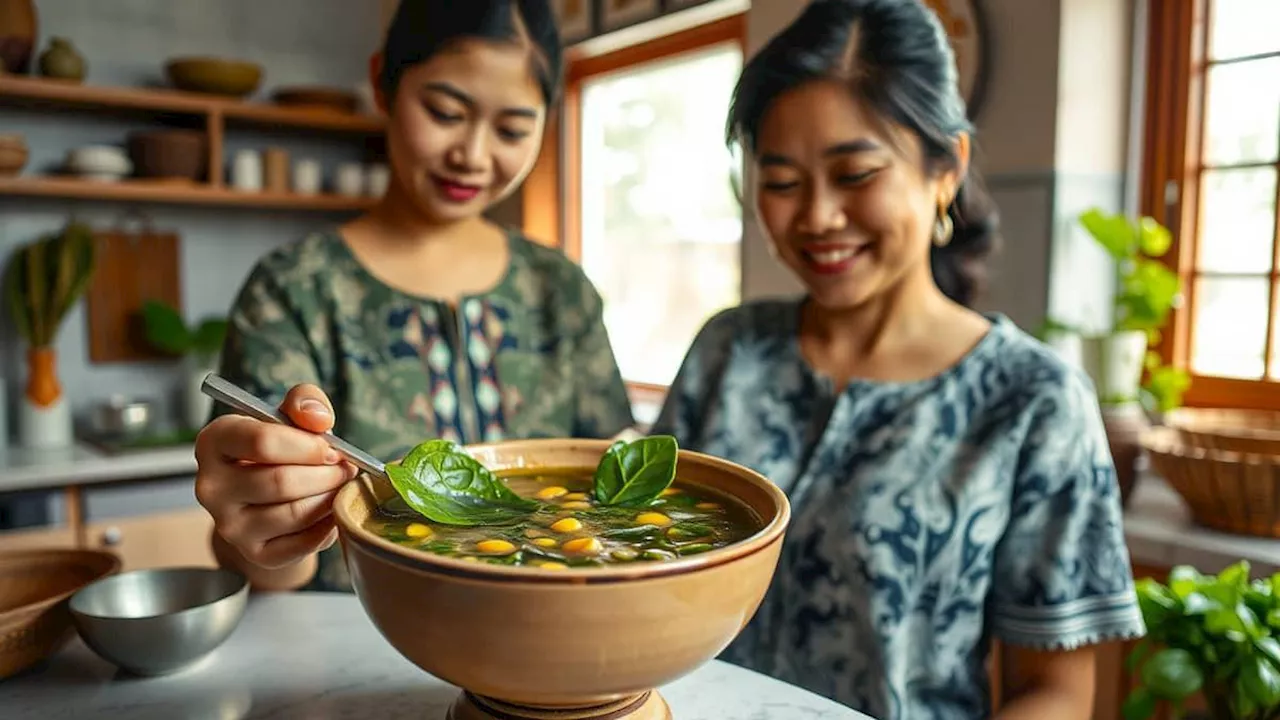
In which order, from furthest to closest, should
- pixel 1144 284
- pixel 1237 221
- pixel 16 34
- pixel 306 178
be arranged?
pixel 306 178, pixel 16 34, pixel 1237 221, pixel 1144 284

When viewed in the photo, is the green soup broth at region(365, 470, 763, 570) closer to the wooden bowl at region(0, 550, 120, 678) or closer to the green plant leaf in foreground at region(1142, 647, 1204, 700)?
the wooden bowl at region(0, 550, 120, 678)

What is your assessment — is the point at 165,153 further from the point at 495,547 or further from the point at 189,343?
the point at 495,547

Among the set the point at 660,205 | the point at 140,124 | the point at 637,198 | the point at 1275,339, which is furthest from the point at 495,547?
the point at 140,124

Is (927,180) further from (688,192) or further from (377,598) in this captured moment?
(688,192)

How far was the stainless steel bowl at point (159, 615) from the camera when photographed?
85 cm

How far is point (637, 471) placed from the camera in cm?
77

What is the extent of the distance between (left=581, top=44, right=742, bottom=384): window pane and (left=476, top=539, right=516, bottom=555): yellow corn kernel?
252 centimetres

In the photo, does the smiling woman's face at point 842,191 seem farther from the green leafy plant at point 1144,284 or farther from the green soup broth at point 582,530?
the green leafy plant at point 1144,284

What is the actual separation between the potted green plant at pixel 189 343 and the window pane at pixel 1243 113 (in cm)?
321

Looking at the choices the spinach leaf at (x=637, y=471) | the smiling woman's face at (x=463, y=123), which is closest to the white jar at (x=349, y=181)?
the smiling woman's face at (x=463, y=123)

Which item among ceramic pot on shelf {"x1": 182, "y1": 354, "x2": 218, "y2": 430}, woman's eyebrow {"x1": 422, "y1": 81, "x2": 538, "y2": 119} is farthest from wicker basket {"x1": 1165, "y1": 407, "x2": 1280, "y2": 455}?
ceramic pot on shelf {"x1": 182, "y1": 354, "x2": 218, "y2": 430}

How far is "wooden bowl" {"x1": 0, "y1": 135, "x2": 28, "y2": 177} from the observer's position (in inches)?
123

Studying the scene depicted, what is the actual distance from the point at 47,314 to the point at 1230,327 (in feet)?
11.7

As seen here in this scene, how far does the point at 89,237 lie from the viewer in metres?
3.34
